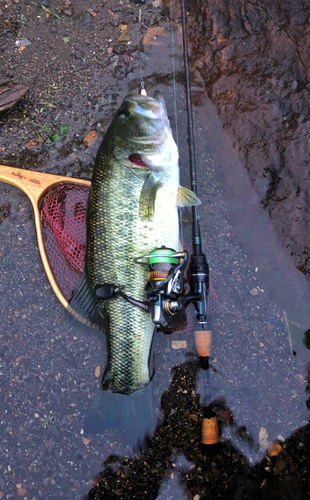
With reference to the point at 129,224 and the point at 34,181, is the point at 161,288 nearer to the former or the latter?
the point at 129,224

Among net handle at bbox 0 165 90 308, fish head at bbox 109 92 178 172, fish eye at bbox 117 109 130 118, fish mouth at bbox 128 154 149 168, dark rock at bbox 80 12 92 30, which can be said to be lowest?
net handle at bbox 0 165 90 308

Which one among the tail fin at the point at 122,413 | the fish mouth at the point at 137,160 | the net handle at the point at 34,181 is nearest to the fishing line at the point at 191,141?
the fish mouth at the point at 137,160

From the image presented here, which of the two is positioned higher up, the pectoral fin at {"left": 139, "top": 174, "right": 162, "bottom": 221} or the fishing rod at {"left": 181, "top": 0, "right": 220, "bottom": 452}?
the pectoral fin at {"left": 139, "top": 174, "right": 162, "bottom": 221}

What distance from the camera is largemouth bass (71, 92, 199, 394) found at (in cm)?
208

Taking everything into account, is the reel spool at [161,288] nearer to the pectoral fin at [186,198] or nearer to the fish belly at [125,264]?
the fish belly at [125,264]

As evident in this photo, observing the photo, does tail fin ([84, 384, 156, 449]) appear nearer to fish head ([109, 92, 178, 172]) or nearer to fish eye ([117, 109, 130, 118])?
fish head ([109, 92, 178, 172])

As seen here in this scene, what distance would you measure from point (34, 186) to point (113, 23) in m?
1.90

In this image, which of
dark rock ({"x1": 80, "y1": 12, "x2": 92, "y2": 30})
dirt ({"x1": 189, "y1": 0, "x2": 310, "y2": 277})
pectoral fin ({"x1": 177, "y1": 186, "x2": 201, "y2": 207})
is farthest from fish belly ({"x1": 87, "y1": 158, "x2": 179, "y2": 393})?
dark rock ({"x1": 80, "y1": 12, "x2": 92, "y2": 30})

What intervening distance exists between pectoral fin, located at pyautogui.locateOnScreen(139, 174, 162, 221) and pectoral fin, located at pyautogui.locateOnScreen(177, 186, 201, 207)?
232mm


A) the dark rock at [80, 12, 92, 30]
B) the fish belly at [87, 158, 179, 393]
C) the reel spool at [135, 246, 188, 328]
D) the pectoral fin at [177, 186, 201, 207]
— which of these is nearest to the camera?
the reel spool at [135, 246, 188, 328]

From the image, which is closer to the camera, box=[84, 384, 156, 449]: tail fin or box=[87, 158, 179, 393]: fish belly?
box=[87, 158, 179, 393]: fish belly

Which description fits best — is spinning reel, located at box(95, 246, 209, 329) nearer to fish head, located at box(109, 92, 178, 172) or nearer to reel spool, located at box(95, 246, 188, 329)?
reel spool, located at box(95, 246, 188, 329)

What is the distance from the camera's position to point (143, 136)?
87.2 inches

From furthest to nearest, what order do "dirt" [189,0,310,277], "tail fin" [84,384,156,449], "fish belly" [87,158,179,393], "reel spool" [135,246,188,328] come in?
"dirt" [189,0,310,277]
"tail fin" [84,384,156,449]
"fish belly" [87,158,179,393]
"reel spool" [135,246,188,328]
